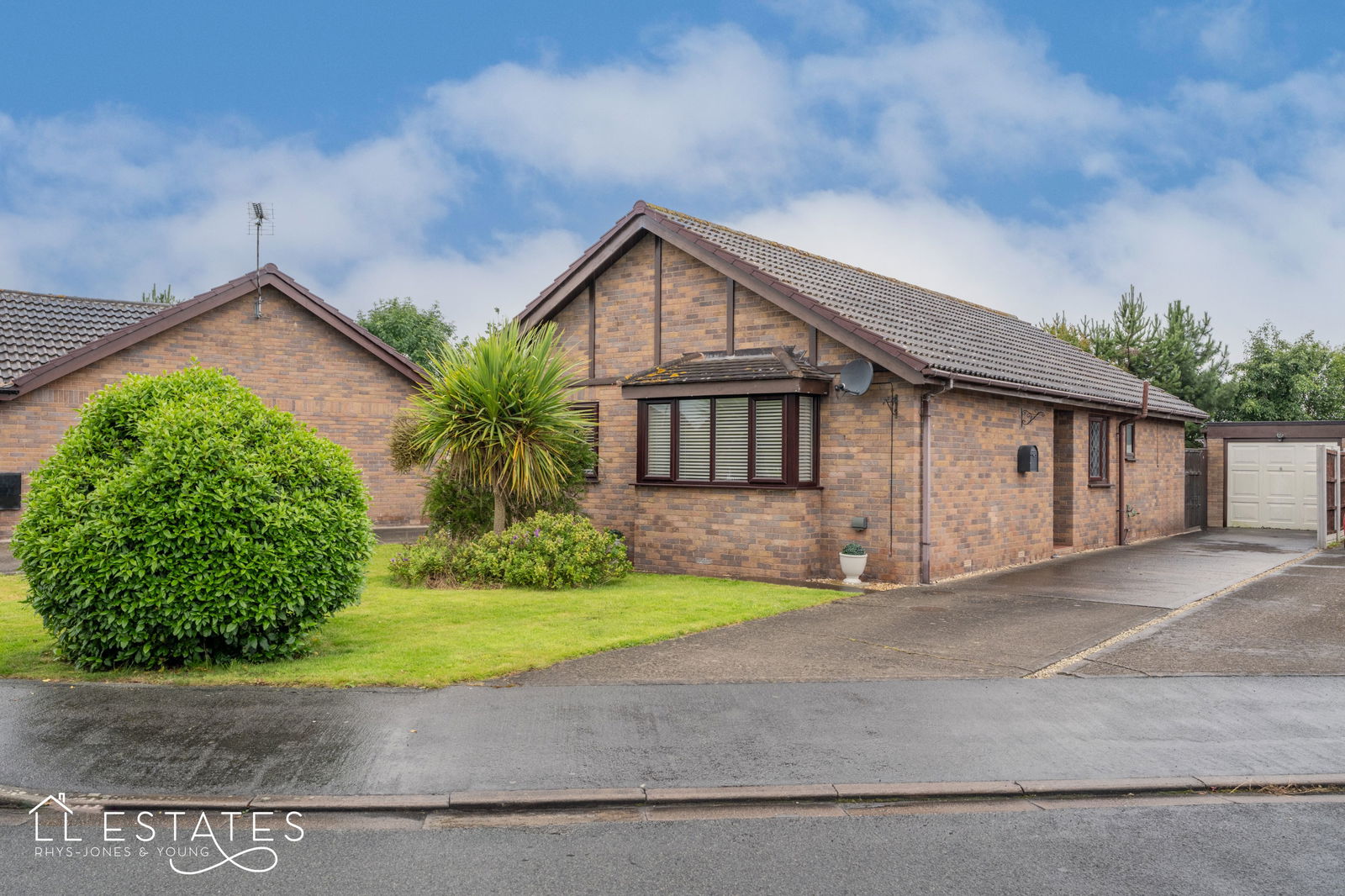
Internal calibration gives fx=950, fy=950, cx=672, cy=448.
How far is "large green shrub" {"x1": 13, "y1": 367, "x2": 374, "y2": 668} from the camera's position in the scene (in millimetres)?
7156

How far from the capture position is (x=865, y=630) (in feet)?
30.9

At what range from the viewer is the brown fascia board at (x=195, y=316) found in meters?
17.3

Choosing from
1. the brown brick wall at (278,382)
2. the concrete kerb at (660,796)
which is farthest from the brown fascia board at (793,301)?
the brown brick wall at (278,382)

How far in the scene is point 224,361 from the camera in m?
19.9

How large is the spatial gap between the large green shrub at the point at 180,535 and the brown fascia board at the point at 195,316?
7.86 meters

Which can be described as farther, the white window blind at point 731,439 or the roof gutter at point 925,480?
the white window blind at point 731,439

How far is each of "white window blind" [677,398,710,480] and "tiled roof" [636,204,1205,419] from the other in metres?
2.19

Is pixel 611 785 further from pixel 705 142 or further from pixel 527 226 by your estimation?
pixel 527 226

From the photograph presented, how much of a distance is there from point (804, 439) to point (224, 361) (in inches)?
516

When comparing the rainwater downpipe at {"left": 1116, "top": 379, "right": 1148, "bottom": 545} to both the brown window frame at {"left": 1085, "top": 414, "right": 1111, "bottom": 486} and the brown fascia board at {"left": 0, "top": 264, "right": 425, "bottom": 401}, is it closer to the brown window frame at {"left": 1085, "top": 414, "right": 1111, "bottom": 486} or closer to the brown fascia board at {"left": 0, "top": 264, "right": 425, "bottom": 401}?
the brown window frame at {"left": 1085, "top": 414, "right": 1111, "bottom": 486}

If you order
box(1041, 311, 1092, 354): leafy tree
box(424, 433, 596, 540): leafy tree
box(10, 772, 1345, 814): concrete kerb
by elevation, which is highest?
box(1041, 311, 1092, 354): leafy tree

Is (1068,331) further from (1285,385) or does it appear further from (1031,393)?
(1031,393)

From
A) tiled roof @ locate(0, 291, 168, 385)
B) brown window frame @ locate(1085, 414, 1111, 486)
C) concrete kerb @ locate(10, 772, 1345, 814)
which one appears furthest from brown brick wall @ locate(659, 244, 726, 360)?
tiled roof @ locate(0, 291, 168, 385)

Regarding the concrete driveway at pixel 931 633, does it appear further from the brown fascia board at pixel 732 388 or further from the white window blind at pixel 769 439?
the brown fascia board at pixel 732 388
